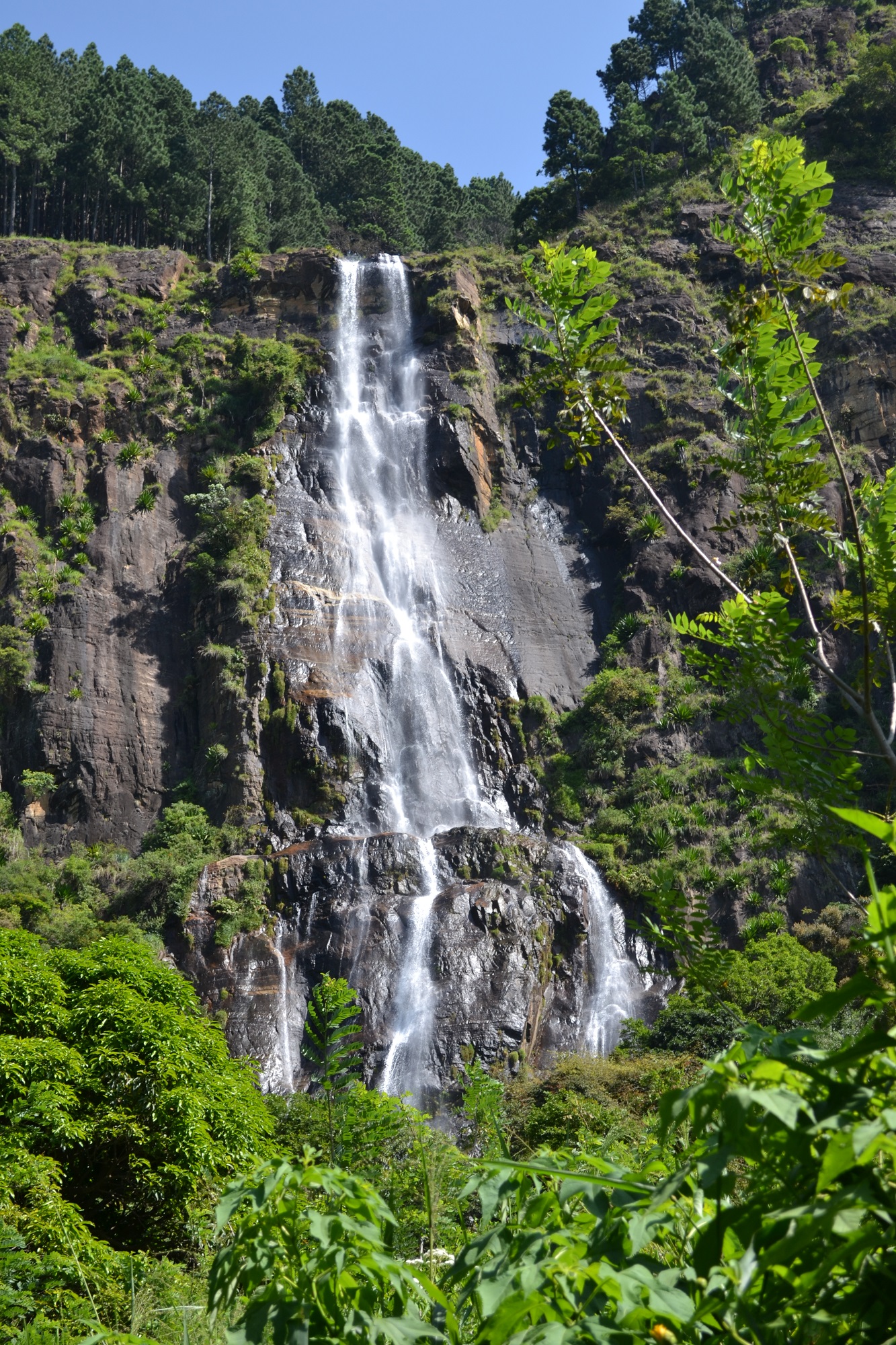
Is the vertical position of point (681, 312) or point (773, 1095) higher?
point (681, 312)

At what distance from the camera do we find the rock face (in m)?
21.6

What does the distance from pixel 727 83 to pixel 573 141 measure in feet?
28.5

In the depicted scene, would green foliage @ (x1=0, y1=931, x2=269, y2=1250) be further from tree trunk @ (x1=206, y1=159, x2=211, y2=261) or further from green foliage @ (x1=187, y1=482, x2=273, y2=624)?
tree trunk @ (x1=206, y1=159, x2=211, y2=261)

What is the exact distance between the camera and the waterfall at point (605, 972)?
2270cm

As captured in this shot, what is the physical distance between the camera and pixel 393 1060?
2112cm

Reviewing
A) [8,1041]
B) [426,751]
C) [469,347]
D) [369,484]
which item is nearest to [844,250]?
[469,347]

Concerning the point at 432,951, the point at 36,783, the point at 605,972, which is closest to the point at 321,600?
the point at 36,783

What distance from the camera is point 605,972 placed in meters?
24.0

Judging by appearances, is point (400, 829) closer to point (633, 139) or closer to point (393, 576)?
point (393, 576)

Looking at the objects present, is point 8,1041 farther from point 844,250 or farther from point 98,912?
point 844,250

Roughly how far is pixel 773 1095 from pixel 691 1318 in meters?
0.36

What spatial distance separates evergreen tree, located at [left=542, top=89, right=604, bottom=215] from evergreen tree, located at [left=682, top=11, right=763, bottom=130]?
19.7ft

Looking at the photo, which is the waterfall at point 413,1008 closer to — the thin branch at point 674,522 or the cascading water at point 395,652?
the cascading water at point 395,652

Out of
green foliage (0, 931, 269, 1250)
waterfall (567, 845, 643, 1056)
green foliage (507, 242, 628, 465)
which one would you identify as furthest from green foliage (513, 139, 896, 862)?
waterfall (567, 845, 643, 1056)
